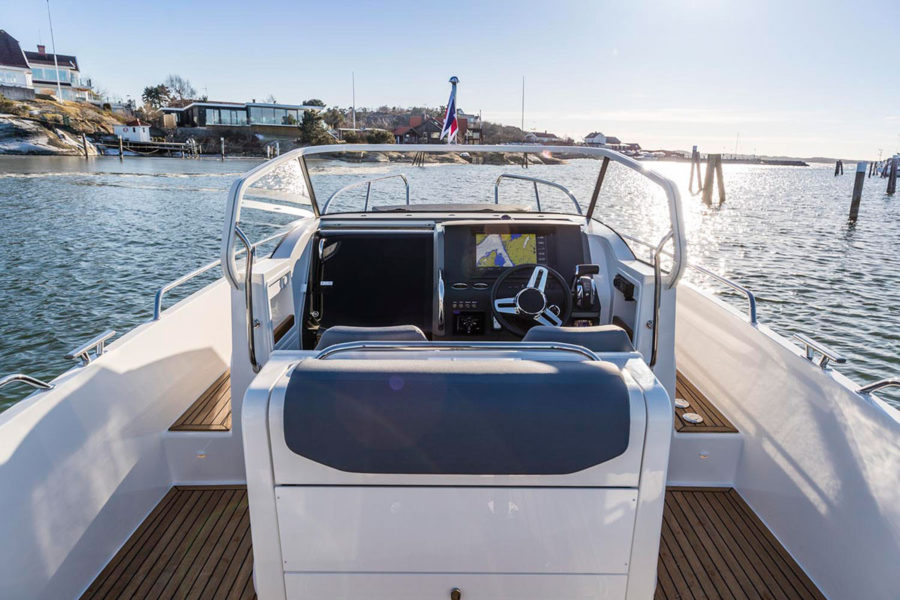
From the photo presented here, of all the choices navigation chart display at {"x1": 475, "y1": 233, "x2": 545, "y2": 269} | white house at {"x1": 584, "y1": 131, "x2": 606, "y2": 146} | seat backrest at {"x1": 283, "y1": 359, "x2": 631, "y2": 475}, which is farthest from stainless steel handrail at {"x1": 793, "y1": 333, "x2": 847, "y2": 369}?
white house at {"x1": 584, "y1": 131, "x2": 606, "y2": 146}

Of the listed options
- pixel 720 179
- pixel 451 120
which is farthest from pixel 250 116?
pixel 451 120

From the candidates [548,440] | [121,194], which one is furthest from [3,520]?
[121,194]

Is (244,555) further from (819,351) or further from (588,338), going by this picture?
(819,351)

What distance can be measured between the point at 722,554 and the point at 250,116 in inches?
2072

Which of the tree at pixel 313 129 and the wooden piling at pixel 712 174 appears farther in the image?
the tree at pixel 313 129

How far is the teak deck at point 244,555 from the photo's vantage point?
6.75 feet

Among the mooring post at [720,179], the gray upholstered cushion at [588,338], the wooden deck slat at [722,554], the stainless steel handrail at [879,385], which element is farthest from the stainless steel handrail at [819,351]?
the mooring post at [720,179]

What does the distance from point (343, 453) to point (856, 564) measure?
177cm

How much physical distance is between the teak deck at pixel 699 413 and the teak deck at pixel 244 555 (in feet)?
0.99

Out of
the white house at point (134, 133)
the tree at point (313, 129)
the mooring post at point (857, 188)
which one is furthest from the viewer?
the white house at point (134, 133)

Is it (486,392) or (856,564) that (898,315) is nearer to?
(856,564)

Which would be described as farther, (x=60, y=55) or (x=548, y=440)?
(x=60, y=55)

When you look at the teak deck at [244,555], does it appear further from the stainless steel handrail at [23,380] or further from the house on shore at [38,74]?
the house on shore at [38,74]

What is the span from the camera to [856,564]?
1.88m
